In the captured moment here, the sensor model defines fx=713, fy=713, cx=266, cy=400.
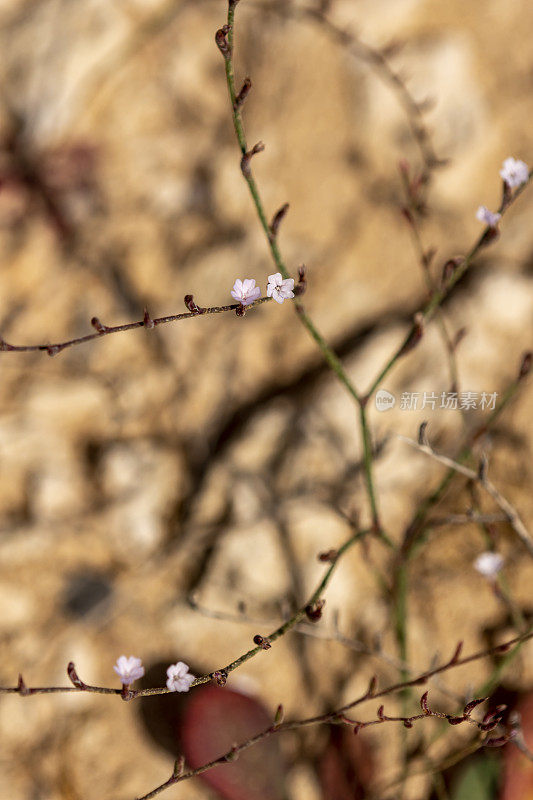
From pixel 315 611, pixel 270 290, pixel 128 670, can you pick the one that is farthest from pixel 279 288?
pixel 128 670

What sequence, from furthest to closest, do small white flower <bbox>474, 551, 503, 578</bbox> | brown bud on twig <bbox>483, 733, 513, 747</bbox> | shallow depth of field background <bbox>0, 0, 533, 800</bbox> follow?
shallow depth of field background <bbox>0, 0, 533, 800</bbox> < small white flower <bbox>474, 551, 503, 578</bbox> < brown bud on twig <bbox>483, 733, 513, 747</bbox>

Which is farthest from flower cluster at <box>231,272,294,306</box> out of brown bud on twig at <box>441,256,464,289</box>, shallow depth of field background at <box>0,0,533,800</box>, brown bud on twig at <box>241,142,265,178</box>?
shallow depth of field background at <box>0,0,533,800</box>

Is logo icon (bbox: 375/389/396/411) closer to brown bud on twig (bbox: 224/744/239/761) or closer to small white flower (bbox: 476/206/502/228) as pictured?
small white flower (bbox: 476/206/502/228)

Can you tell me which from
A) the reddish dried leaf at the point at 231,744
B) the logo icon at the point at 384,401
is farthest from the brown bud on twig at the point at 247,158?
the reddish dried leaf at the point at 231,744

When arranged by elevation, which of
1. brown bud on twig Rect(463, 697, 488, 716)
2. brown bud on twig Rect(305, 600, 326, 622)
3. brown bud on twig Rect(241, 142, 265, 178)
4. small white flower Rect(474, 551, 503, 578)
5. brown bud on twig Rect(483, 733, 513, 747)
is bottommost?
brown bud on twig Rect(483, 733, 513, 747)

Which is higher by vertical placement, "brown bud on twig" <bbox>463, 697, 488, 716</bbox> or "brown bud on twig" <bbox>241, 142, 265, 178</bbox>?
"brown bud on twig" <bbox>241, 142, 265, 178</bbox>

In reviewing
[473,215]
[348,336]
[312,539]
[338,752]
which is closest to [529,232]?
[473,215]

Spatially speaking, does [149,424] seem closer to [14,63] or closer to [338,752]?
[338,752]
